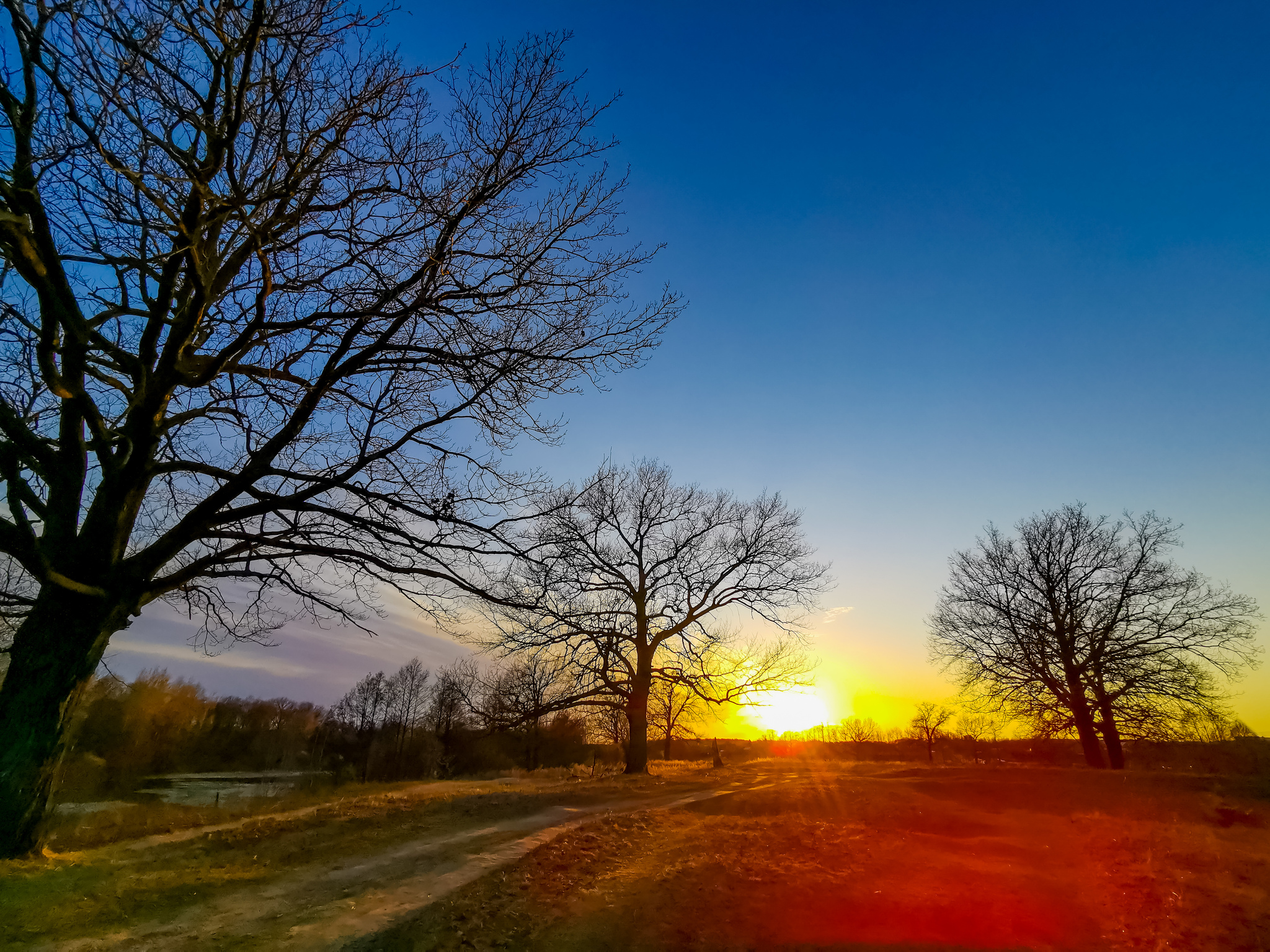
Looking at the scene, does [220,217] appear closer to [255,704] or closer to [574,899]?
[574,899]

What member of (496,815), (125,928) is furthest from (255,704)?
(125,928)

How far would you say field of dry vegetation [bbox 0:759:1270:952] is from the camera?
5012 mm

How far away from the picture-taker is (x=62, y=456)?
6.57 m

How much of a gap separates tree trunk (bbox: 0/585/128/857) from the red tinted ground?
4091 millimetres

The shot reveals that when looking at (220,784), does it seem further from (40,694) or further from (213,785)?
(40,694)

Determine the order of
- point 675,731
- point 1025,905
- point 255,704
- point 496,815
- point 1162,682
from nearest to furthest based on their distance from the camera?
point 1025,905, point 496,815, point 1162,682, point 675,731, point 255,704

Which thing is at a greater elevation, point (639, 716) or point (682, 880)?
point (639, 716)

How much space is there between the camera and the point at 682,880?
252 inches

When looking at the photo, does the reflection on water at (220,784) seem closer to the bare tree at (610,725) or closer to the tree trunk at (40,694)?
the bare tree at (610,725)

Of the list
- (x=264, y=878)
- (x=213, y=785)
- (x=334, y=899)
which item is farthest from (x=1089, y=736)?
(x=213, y=785)

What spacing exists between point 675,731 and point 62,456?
25818mm

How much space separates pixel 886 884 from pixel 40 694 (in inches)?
355

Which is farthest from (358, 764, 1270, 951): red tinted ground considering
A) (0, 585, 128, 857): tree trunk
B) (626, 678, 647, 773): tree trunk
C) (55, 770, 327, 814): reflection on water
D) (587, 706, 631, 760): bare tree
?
(55, 770, 327, 814): reflection on water

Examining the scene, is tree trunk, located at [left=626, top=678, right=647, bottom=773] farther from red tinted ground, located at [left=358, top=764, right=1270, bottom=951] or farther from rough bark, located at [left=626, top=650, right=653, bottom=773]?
red tinted ground, located at [left=358, top=764, right=1270, bottom=951]
